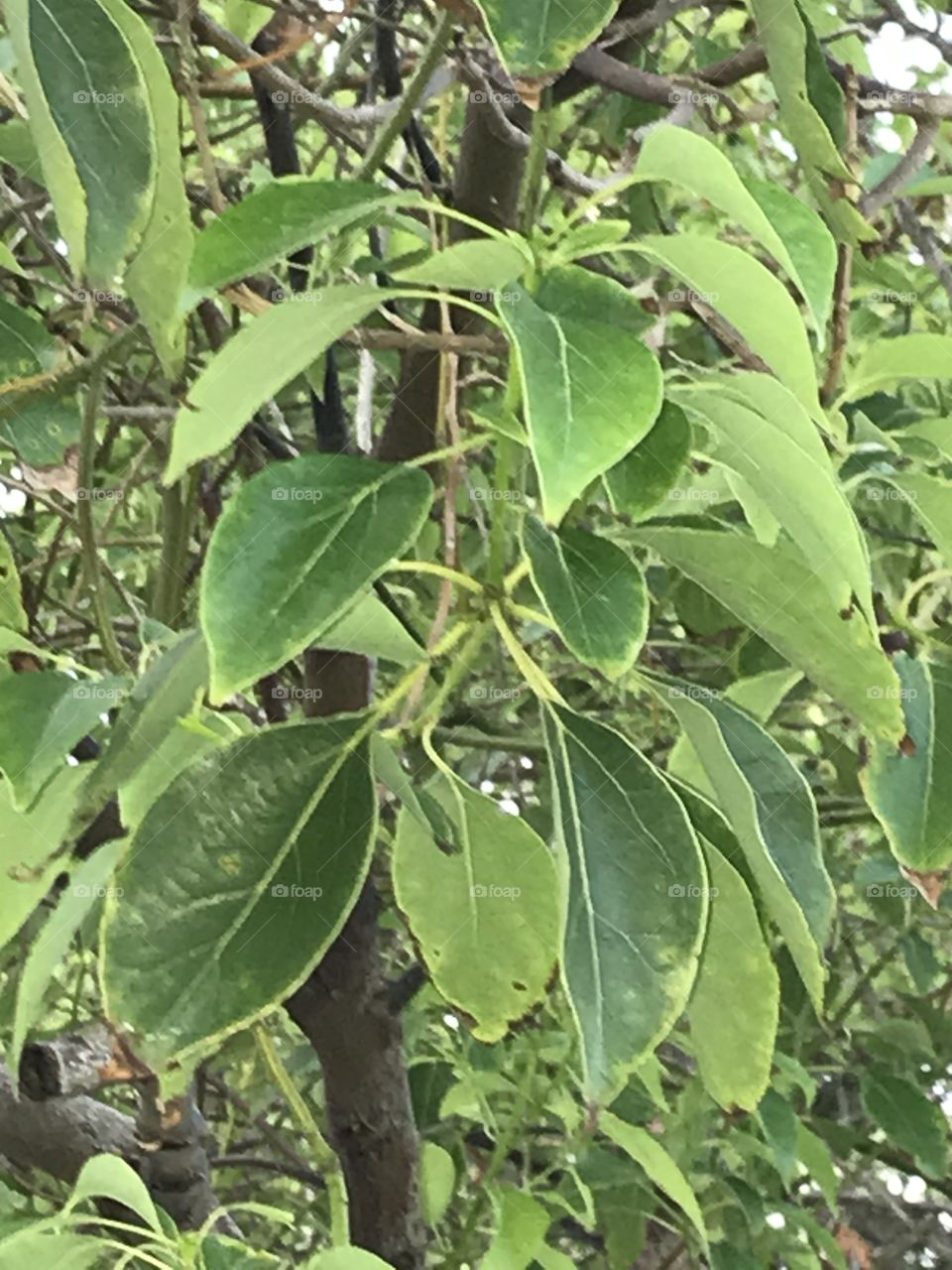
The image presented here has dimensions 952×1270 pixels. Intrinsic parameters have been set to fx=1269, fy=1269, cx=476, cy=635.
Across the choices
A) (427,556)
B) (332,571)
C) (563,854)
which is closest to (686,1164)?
(427,556)

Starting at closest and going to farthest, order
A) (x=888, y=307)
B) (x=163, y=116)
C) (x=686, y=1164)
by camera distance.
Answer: (x=163, y=116) < (x=686, y=1164) < (x=888, y=307)

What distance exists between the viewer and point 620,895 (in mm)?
359

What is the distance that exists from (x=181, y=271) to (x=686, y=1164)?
683 mm

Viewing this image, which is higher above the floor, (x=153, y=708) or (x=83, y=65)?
(x=83, y=65)

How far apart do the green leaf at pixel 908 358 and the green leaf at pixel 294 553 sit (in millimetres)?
232

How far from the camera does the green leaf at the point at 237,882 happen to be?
34cm

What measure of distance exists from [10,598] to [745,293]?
0.36 metres

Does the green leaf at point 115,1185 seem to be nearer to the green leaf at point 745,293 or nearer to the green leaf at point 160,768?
the green leaf at point 160,768

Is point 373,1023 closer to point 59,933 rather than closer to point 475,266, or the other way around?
point 59,933

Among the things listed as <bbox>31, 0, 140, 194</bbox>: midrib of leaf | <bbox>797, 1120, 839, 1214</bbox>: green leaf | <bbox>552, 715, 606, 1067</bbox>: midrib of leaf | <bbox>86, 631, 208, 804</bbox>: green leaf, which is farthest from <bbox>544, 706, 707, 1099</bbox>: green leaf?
<bbox>797, 1120, 839, 1214</bbox>: green leaf

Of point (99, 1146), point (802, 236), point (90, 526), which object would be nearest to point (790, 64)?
point (802, 236)

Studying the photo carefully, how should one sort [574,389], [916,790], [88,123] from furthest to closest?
[916,790] < [88,123] < [574,389]

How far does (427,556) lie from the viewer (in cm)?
84

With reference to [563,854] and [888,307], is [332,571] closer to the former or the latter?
[563,854]
